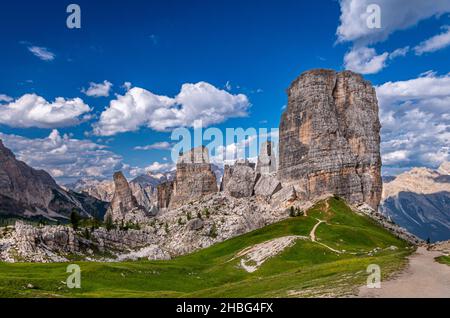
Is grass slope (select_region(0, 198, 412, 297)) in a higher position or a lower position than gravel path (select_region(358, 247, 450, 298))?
lower

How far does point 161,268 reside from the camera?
299 feet

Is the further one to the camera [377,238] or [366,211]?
[366,211]

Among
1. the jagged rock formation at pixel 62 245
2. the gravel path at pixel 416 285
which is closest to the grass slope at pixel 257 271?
the gravel path at pixel 416 285

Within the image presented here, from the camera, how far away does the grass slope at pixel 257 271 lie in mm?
50188

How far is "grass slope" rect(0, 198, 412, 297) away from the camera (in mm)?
50188

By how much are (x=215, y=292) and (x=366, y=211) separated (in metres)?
152

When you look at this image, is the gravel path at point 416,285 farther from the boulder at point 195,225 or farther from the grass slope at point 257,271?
the boulder at point 195,225

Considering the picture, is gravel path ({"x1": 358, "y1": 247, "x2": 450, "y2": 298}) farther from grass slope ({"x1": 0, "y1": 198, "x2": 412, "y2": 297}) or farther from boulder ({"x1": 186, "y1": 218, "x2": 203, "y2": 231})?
boulder ({"x1": 186, "y1": 218, "x2": 203, "y2": 231})

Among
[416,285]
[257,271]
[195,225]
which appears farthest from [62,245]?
[416,285]

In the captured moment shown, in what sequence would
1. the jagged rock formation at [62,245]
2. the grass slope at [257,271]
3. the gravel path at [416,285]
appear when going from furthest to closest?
the jagged rock formation at [62,245] → the grass slope at [257,271] → the gravel path at [416,285]

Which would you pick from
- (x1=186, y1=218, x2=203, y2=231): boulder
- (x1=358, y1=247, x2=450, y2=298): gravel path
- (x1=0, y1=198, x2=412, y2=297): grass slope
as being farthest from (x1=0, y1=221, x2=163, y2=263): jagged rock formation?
(x1=358, y1=247, x2=450, y2=298): gravel path

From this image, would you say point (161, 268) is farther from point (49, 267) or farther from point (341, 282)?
point (341, 282)
